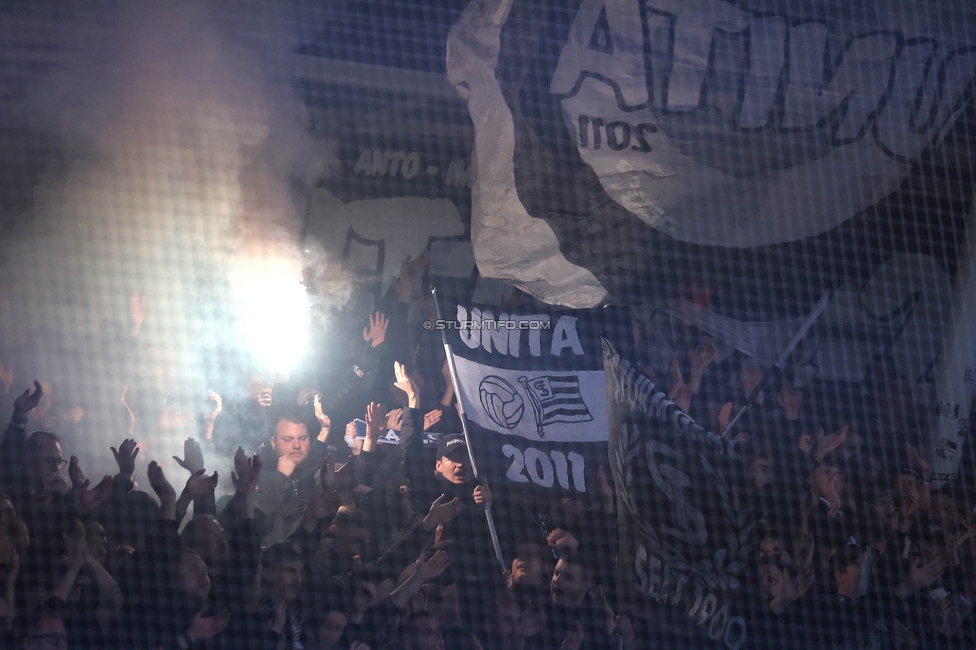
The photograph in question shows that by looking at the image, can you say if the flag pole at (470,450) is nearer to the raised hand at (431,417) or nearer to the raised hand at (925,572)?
the raised hand at (431,417)

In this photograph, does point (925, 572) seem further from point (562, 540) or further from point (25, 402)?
point (25, 402)

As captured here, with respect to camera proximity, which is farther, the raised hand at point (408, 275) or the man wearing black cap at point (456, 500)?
the raised hand at point (408, 275)

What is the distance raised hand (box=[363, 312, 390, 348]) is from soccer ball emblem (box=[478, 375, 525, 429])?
102 centimetres

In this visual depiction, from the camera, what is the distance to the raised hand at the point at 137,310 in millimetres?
3322

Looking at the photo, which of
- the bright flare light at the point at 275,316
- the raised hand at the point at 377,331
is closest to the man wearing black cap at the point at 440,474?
the raised hand at the point at 377,331

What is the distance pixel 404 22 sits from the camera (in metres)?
Result: 2.87

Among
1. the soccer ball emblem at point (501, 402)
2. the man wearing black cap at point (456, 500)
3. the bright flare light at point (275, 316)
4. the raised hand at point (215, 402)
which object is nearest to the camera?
the man wearing black cap at point (456, 500)

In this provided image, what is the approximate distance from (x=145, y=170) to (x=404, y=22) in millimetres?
1179

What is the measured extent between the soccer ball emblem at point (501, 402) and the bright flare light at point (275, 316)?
1.56 meters

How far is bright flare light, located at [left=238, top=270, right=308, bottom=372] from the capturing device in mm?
3379

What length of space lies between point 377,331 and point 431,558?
1444 millimetres

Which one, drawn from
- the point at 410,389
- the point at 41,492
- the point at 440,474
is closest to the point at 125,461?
the point at 41,492

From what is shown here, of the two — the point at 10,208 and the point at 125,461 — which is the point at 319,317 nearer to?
the point at 10,208

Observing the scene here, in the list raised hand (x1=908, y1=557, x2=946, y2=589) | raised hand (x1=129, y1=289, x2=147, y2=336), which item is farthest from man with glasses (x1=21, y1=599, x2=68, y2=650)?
raised hand (x1=129, y1=289, x2=147, y2=336)
